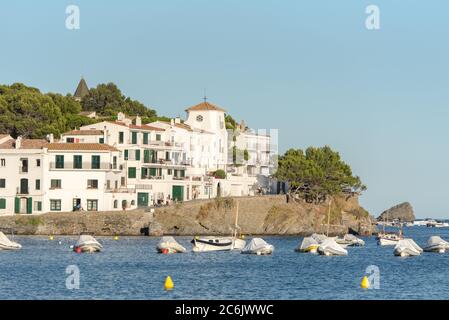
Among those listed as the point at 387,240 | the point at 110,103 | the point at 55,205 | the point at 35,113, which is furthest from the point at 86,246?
the point at 110,103

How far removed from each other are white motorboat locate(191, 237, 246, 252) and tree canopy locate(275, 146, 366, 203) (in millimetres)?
41302

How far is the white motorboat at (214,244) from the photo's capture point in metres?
91.9

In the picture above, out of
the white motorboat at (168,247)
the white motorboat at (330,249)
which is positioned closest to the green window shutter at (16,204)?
the white motorboat at (168,247)

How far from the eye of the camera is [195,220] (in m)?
117

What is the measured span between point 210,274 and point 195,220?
46.4 meters

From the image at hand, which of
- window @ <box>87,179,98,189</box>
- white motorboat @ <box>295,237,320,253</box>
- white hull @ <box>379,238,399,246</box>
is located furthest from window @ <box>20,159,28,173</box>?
white hull @ <box>379,238,399,246</box>

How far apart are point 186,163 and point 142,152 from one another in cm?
886

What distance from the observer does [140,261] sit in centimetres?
7975

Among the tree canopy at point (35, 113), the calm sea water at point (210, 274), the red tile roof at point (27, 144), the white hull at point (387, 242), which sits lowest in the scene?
the calm sea water at point (210, 274)

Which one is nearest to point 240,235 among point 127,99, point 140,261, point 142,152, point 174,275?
point 142,152

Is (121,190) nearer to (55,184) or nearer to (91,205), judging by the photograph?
(91,205)

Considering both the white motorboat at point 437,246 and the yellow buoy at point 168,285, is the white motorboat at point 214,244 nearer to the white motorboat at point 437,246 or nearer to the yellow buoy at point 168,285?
the white motorboat at point 437,246

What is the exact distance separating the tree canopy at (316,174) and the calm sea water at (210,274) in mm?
39074

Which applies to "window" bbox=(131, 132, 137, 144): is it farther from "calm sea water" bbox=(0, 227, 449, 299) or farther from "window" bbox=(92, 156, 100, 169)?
"calm sea water" bbox=(0, 227, 449, 299)
